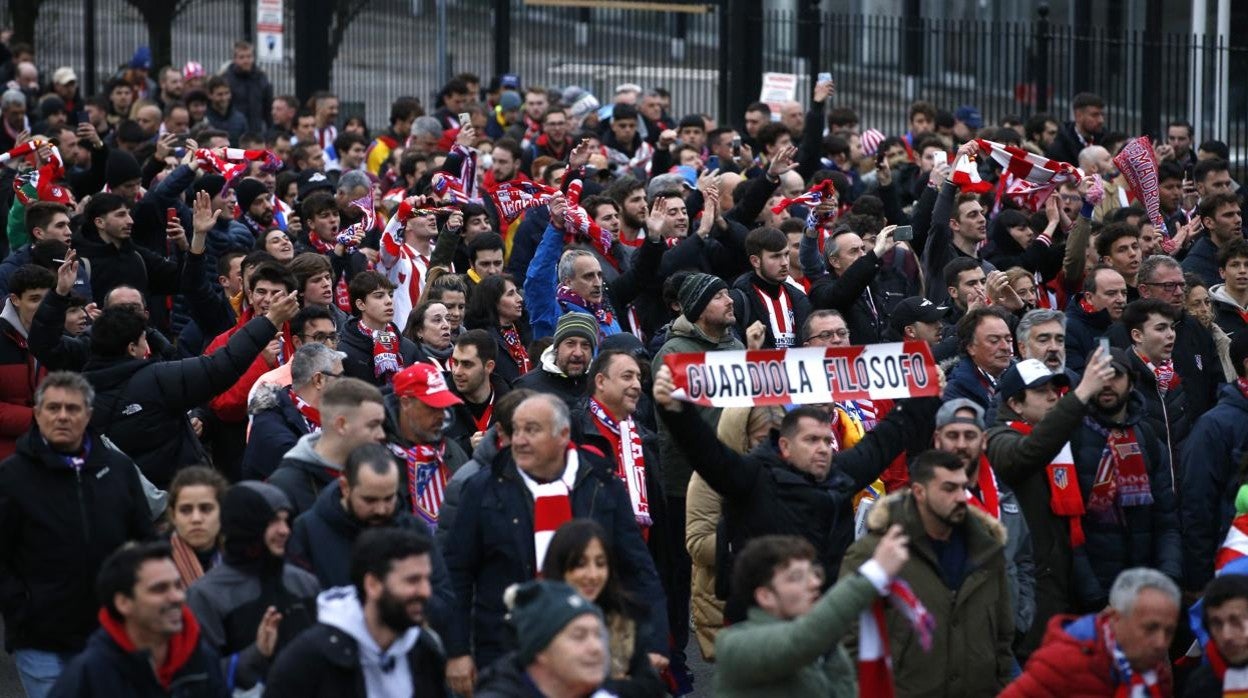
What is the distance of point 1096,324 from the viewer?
1120cm

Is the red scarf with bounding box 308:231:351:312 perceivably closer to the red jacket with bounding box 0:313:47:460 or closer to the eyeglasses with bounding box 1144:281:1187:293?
the red jacket with bounding box 0:313:47:460

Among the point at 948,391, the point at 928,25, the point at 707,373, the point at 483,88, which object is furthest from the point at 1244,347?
the point at 483,88

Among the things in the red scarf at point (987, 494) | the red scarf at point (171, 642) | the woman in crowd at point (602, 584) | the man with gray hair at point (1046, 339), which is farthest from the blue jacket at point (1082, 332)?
the red scarf at point (171, 642)

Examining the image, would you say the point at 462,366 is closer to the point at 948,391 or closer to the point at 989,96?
the point at 948,391

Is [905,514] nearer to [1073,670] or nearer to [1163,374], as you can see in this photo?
[1073,670]

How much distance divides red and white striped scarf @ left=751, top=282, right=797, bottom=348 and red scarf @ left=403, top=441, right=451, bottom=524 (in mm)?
3333

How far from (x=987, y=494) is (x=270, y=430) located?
2.94 metres

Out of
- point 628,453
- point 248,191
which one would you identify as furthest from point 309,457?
point 248,191

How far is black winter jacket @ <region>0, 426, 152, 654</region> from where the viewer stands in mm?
7461

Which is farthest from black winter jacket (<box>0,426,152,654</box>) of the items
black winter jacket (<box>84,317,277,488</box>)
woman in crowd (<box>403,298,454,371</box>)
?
woman in crowd (<box>403,298,454,371</box>)

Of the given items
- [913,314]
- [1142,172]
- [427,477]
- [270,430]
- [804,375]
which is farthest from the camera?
[1142,172]

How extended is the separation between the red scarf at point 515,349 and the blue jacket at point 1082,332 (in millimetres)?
2916

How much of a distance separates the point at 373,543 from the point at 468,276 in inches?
250

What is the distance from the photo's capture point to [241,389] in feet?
32.1
